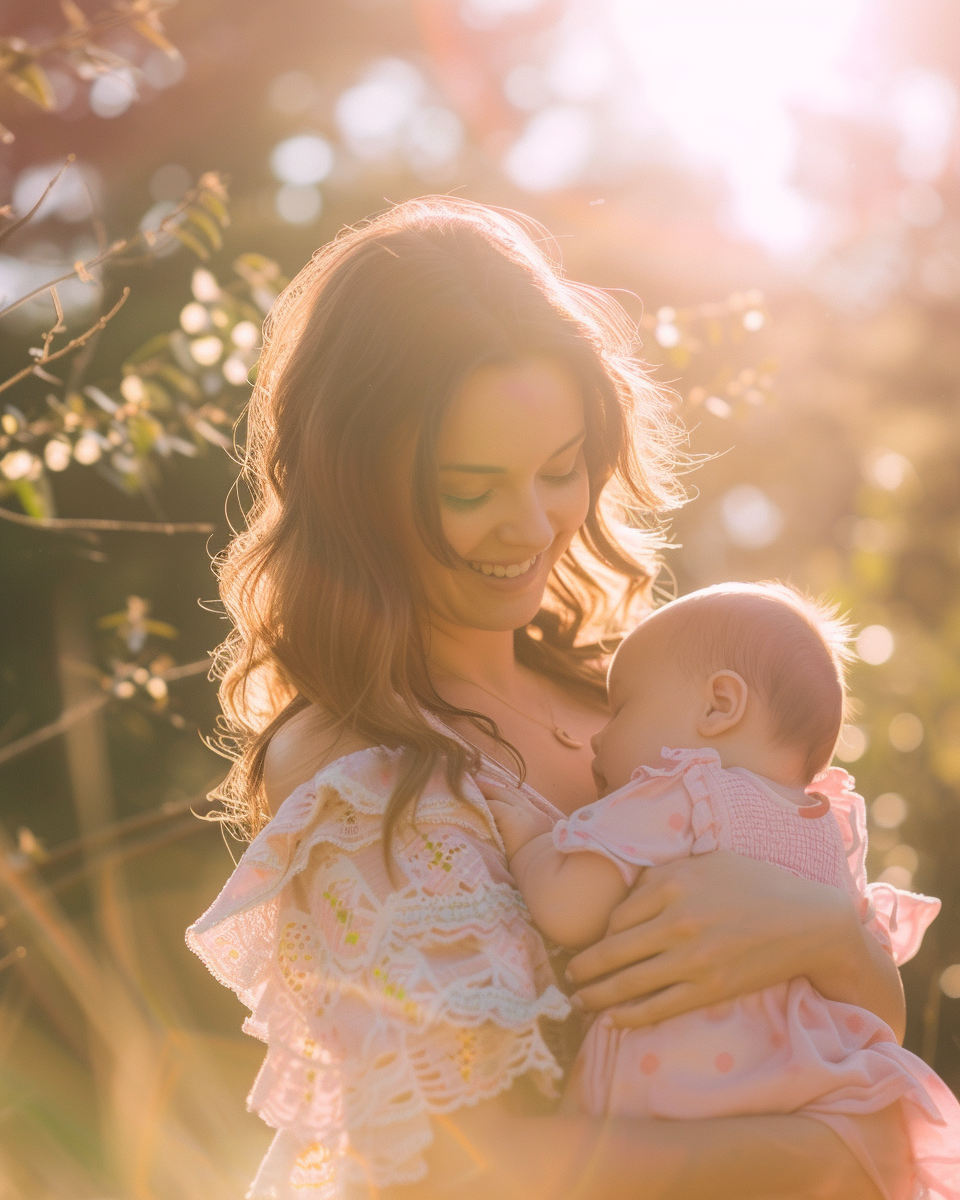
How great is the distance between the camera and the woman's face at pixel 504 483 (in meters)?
1.80

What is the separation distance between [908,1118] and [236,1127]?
2.71 metres

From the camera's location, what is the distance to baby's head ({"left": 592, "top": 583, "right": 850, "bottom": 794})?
1912 mm

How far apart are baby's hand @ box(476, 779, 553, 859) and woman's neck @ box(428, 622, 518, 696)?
407 mm

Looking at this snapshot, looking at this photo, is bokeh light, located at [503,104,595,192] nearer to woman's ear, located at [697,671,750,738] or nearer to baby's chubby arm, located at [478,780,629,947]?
woman's ear, located at [697,671,750,738]

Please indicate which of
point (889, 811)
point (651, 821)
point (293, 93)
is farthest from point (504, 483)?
point (293, 93)

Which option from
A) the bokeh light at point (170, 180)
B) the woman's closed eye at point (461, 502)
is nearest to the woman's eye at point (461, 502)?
the woman's closed eye at point (461, 502)

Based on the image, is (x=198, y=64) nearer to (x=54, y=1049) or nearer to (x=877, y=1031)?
(x=54, y=1049)

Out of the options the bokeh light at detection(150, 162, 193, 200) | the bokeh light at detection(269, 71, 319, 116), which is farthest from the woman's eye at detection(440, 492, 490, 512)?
the bokeh light at detection(269, 71, 319, 116)

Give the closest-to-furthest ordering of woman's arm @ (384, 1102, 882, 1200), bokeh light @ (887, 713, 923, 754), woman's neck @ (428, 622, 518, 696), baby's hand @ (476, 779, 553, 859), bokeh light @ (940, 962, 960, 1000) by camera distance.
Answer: woman's arm @ (384, 1102, 882, 1200) → baby's hand @ (476, 779, 553, 859) → woman's neck @ (428, 622, 518, 696) → bokeh light @ (940, 962, 960, 1000) → bokeh light @ (887, 713, 923, 754)

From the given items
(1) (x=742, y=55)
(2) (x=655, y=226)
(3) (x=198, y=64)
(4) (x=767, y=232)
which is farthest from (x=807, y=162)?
(3) (x=198, y=64)

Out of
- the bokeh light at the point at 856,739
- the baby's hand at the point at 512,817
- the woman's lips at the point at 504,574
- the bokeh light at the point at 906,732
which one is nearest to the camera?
the baby's hand at the point at 512,817

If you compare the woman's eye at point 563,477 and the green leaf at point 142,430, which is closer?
the woman's eye at point 563,477

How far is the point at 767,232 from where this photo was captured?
21.4 ft

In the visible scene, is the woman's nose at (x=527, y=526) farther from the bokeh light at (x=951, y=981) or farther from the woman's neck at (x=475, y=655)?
the bokeh light at (x=951, y=981)
